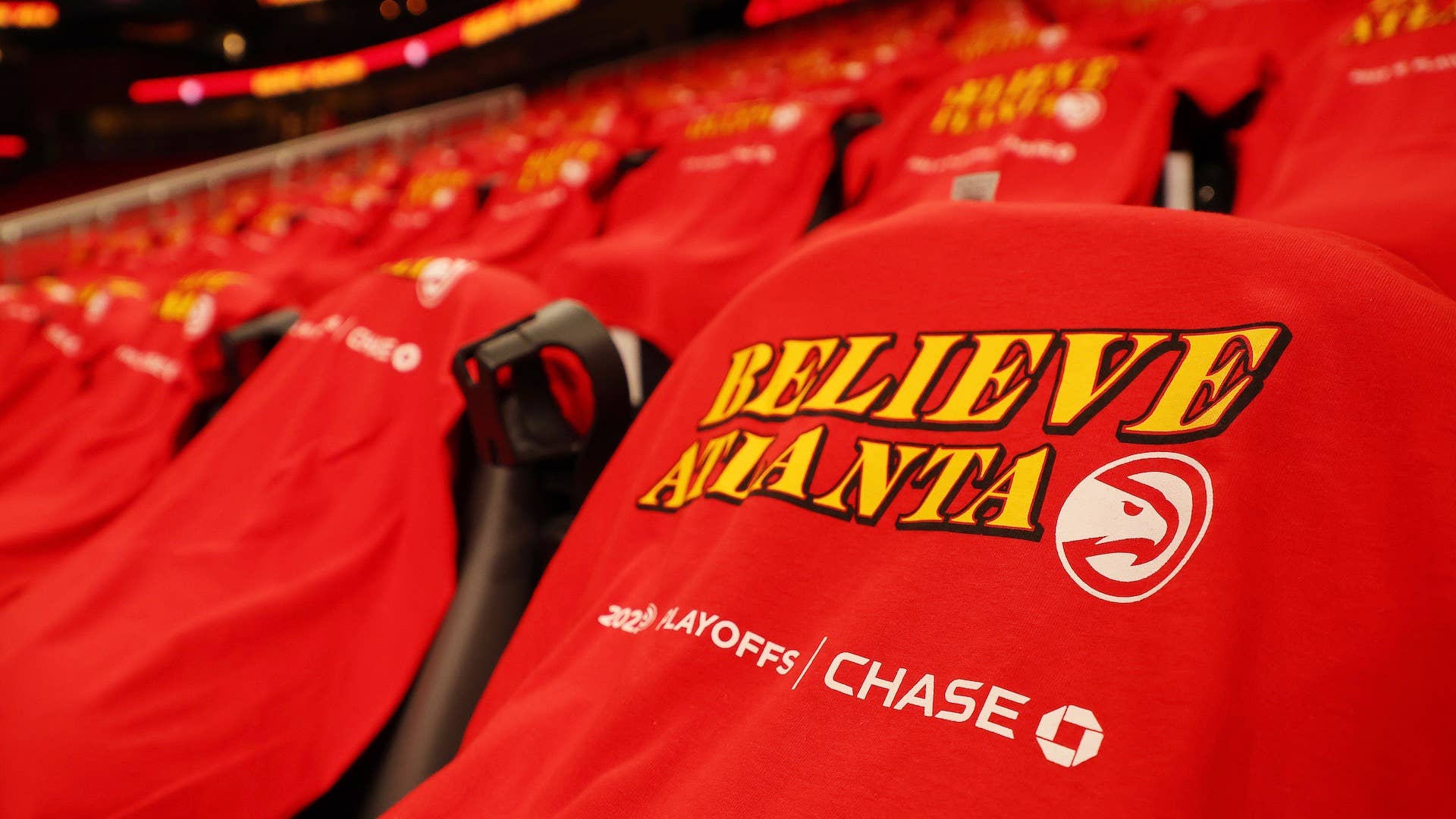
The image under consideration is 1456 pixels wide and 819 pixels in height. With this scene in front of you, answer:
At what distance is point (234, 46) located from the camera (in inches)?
447

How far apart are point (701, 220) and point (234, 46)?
487 inches

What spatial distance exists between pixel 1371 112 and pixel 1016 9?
2651 millimetres

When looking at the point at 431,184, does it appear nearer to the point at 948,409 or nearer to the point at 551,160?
the point at 551,160

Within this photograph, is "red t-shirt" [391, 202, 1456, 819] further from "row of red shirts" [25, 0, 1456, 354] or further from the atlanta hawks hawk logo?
"row of red shirts" [25, 0, 1456, 354]

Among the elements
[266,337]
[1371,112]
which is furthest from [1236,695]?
[266,337]

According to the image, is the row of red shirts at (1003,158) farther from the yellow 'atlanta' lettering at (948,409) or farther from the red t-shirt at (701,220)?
the yellow 'atlanta' lettering at (948,409)

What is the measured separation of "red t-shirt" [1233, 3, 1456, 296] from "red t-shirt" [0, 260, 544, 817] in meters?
0.72

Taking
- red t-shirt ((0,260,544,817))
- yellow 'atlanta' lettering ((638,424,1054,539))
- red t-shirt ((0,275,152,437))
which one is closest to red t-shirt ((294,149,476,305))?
red t-shirt ((0,275,152,437))

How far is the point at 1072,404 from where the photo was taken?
1.36ft

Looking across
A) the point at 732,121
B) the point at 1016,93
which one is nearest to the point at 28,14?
the point at 732,121

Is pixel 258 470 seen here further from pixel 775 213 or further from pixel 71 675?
pixel 775 213

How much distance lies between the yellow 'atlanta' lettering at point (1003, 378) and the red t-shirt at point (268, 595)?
295 millimetres

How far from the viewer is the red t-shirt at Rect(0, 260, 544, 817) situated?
0.57 m

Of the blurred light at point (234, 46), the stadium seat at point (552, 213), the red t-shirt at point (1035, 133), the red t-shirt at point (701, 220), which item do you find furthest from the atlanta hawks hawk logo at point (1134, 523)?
the blurred light at point (234, 46)
